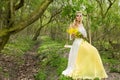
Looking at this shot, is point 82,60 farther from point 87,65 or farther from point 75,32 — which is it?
point 75,32

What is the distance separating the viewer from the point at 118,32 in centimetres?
3347

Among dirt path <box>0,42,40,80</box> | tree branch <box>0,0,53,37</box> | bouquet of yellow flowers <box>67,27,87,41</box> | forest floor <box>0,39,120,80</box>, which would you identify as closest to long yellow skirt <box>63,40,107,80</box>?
bouquet of yellow flowers <box>67,27,87,41</box>

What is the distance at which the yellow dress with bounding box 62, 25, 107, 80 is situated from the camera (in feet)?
44.4

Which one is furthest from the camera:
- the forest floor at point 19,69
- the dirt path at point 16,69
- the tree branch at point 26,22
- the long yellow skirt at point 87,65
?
the dirt path at point 16,69

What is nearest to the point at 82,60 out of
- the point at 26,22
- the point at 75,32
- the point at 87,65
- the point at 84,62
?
the point at 84,62

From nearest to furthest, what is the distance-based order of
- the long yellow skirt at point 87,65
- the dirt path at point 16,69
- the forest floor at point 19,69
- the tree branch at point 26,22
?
the long yellow skirt at point 87,65 → the tree branch at point 26,22 → the forest floor at point 19,69 → the dirt path at point 16,69

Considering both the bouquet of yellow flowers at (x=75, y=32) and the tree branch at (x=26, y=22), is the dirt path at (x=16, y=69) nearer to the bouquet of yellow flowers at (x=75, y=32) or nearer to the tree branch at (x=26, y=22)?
the tree branch at (x=26, y=22)

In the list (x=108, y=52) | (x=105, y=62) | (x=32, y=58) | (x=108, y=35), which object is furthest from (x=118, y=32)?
(x=105, y=62)

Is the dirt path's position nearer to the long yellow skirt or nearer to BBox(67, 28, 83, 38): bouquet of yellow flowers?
the long yellow skirt

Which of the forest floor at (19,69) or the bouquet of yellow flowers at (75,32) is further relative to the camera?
the forest floor at (19,69)

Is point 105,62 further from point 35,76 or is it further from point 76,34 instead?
point 76,34

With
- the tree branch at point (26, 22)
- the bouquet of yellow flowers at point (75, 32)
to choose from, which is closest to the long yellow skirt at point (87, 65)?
the bouquet of yellow flowers at point (75, 32)

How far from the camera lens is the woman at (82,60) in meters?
13.5

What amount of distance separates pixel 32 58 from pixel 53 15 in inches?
743
